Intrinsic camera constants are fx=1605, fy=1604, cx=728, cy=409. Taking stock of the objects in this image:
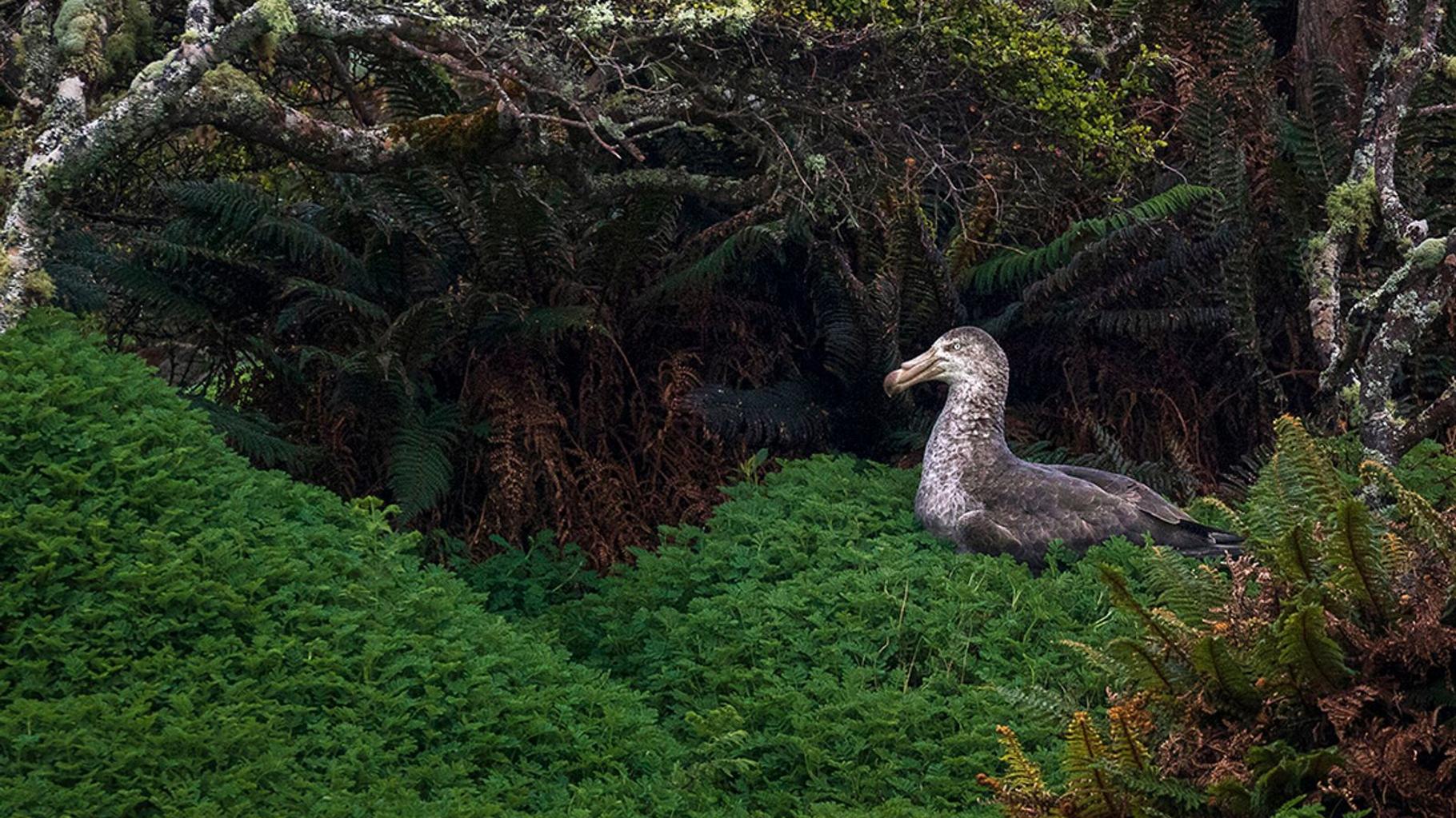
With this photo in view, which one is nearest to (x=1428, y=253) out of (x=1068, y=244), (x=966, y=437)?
(x=1068, y=244)

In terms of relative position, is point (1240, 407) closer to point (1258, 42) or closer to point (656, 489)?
point (1258, 42)

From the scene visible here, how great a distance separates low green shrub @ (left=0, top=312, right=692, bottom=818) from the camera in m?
5.13

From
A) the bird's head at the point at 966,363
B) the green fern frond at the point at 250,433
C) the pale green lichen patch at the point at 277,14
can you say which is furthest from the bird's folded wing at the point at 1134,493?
the pale green lichen patch at the point at 277,14

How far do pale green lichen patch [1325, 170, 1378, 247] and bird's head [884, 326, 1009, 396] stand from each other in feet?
7.37

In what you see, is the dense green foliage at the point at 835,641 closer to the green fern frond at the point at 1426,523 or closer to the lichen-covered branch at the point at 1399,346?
the green fern frond at the point at 1426,523

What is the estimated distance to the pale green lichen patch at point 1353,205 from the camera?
902 centimetres

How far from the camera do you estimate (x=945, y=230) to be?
1092cm

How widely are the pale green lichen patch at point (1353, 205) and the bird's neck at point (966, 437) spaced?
7.73 ft

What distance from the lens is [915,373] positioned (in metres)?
8.57

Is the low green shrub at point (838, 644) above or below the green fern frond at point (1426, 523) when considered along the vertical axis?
below

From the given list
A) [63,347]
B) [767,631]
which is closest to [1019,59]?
Result: [767,631]

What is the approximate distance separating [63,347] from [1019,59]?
16.4ft

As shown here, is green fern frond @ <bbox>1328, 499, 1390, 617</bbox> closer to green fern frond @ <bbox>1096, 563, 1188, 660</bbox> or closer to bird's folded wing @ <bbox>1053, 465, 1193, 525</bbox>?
green fern frond @ <bbox>1096, 563, 1188, 660</bbox>

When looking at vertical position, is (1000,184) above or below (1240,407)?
above
